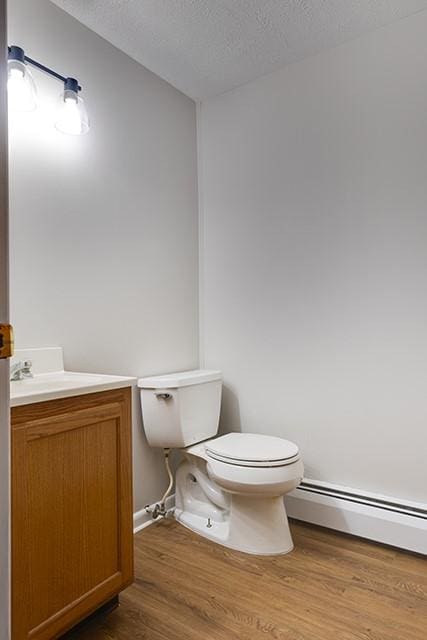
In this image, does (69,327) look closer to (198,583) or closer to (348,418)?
(198,583)

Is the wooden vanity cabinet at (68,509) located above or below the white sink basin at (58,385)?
below

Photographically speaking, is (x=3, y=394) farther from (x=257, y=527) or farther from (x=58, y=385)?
(x=257, y=527)

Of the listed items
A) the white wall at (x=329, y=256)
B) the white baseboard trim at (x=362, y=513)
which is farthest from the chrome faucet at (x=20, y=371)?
the white baseboard trim at (x=362, y=513)

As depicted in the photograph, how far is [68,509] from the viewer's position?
48.7 inches

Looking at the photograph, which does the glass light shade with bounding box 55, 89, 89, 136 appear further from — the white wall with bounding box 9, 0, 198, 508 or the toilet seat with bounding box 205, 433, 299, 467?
the toilet seat with bounding box 205, 433, 299, 467

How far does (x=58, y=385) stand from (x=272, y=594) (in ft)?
3.58

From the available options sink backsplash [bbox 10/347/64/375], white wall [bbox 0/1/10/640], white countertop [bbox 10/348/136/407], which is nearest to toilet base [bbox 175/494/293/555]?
white countertop [bbox 10/348/136/407]

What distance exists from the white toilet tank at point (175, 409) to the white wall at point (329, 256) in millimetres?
336

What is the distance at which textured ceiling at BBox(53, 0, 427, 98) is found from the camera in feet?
5.90

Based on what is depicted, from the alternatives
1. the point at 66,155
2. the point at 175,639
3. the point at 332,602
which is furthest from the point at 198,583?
the point at 66,155

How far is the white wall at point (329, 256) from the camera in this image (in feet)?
6.15

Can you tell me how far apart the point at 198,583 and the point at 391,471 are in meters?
0.97

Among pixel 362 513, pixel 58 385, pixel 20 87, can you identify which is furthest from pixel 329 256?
pixel 20 87

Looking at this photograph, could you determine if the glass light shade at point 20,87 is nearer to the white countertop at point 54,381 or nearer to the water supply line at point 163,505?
the white countertop at point 54,381
